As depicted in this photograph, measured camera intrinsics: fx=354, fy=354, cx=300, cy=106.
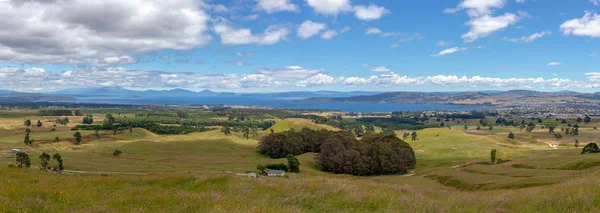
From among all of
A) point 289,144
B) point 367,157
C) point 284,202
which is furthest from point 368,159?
point 284,202

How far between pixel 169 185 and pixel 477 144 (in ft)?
460

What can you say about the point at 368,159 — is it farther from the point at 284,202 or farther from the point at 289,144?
the point at 284,202

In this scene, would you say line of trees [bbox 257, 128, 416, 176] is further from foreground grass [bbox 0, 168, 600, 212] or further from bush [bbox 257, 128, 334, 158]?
foreground grass [bbox 0, 168, 600, 212]

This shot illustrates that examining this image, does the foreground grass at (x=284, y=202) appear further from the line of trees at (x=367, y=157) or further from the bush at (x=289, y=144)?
the bush at (x=289, y=144)

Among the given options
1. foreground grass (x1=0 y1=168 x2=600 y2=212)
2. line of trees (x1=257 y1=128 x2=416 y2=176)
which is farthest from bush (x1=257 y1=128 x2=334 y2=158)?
foreground grass (x1=0 y1=168 x2=600 y2=212)

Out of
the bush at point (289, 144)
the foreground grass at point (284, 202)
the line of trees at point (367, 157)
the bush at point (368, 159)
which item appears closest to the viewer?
the foreground grass at point (284, 202)

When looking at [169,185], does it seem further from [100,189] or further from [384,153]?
[384,153]

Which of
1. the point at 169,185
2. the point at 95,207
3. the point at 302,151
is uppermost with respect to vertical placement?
the point at 95,207

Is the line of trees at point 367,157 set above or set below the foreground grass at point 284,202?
below

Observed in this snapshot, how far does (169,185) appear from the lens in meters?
20.5

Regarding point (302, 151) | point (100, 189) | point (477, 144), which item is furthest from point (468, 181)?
point (477, 144)

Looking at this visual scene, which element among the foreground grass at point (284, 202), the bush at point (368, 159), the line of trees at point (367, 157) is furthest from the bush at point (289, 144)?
the foreground grass at point (284, 202)

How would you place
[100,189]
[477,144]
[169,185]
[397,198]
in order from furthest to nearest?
[477,144], [169,185], [100,189], [397,198]

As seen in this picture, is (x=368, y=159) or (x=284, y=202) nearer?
(x=284, y=202)
